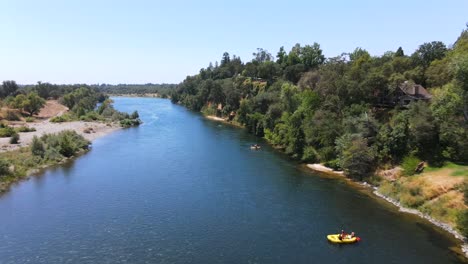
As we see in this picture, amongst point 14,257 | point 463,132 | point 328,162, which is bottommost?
point 14,257

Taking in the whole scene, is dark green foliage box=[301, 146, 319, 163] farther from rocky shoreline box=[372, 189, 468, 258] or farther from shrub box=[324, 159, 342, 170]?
rocky shoreline box=[372, 189, 468, 258]

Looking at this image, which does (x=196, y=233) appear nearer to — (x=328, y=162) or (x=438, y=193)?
(x=438, y=193)

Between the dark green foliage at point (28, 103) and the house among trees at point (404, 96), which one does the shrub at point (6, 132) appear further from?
the house among trees at point (404, 96)

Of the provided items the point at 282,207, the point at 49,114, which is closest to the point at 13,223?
the point at 282,207

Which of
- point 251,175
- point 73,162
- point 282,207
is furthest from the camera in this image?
point 73,162

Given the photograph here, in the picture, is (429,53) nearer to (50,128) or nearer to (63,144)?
(63,144)

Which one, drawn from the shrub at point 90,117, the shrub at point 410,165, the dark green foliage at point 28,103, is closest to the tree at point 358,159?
the shrub at point 410,165

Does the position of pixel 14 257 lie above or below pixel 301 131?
below
